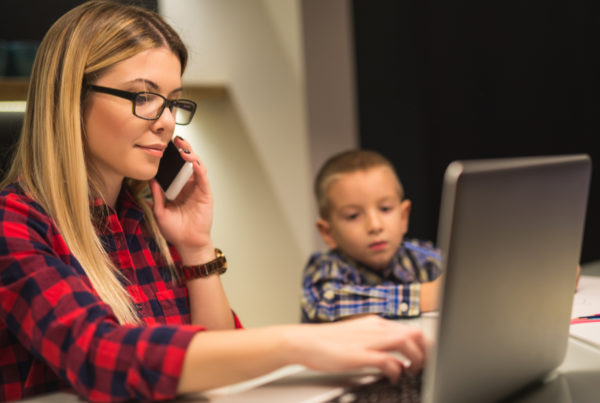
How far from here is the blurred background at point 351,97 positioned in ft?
6.30

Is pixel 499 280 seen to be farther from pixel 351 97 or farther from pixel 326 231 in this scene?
pixel 351 97

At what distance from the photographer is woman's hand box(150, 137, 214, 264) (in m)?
1.21

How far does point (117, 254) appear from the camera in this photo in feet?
3.61

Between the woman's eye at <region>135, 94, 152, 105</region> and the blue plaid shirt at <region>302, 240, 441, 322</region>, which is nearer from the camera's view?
the woman's eye at <region>135, 94, 152, 105</region>

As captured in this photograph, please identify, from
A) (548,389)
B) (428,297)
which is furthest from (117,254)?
(548,389)

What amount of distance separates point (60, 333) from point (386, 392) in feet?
1.31

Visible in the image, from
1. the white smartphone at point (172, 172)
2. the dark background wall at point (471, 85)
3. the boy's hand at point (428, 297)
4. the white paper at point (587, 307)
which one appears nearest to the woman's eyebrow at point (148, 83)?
the white smartphone at point (172, 172)

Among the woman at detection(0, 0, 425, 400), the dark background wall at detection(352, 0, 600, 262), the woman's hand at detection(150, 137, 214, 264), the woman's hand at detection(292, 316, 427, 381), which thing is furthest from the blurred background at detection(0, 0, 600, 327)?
the woman's hand at detection(292, 316, 427, 381)

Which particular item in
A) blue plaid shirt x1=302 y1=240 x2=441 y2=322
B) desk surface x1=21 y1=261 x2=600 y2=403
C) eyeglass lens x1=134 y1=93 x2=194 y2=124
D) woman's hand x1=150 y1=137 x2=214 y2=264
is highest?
eyeglass lens x1=134 y1=93 x2=194 y2=124

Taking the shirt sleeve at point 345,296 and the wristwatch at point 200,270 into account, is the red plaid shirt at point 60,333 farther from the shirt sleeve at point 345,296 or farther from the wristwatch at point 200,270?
the shirt sleeve at point 345,296

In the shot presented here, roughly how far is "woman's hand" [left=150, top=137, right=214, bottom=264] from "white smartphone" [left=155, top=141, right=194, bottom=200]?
1 cm

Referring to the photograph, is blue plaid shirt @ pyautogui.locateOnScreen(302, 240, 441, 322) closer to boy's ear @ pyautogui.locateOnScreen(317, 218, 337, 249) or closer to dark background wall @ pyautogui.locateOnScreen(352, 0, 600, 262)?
Result: boy's ear @ pyautogui.locateOnScreen(317, 218, 337, 249)

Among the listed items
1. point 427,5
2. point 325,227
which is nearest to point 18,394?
point 325,227

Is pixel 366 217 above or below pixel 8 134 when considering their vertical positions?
below
